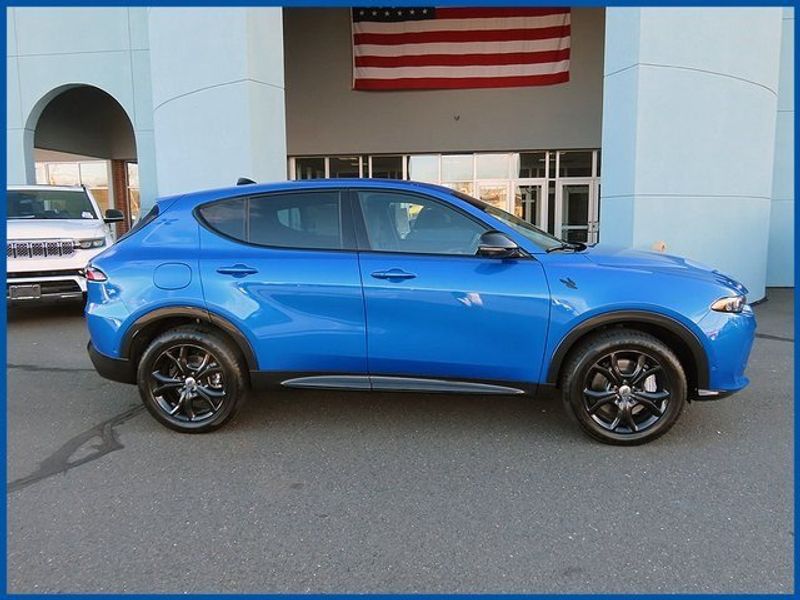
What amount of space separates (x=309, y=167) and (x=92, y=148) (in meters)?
7.40

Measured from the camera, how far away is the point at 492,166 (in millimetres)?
15508

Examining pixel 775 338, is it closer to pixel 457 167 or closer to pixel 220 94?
pixel 220 94

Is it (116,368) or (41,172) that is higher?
(41,172)

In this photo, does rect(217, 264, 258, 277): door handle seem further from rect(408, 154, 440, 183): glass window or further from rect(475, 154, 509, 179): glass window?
rect(475, 154, 509, 179): glass window

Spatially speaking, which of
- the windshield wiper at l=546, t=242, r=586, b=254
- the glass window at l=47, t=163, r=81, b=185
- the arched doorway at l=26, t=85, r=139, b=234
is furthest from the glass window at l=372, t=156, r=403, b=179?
the windshield wiper at l=546, t=242, r=586, b=254

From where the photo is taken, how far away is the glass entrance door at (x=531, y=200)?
50.9ft

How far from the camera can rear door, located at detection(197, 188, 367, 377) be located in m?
3.95

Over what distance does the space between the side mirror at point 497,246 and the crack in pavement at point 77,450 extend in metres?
2.78

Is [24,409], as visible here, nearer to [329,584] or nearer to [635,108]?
[329,584]

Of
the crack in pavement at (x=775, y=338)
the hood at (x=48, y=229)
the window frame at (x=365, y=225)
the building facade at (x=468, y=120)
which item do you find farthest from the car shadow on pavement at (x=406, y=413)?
the hood at (x=48, y=229)

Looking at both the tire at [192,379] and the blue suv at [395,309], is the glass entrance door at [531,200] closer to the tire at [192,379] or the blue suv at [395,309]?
the blue suv at [395,309]

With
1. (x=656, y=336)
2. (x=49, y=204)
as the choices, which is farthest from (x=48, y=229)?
(x=656, y=336)

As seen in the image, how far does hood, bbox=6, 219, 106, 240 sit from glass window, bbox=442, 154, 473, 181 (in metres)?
9.40

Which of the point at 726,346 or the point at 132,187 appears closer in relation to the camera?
the point at 726,346
